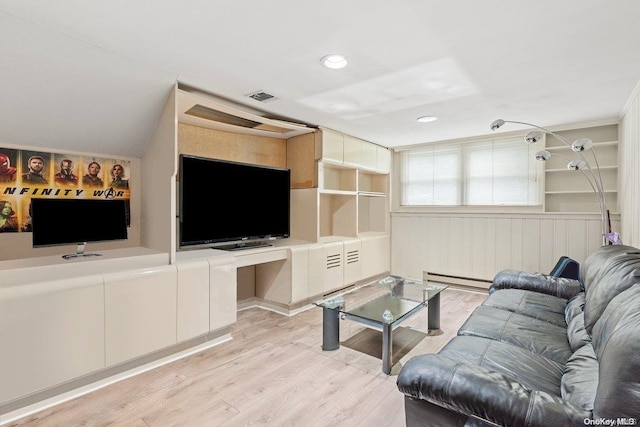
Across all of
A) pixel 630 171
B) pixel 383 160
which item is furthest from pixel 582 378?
pixel 383 160

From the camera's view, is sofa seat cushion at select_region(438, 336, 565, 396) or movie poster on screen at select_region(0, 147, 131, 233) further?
movie poster on screen at select_region(0, 147, 131, 233)

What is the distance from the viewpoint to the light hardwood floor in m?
Result: 1.80

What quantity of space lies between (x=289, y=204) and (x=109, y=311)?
2.12 m

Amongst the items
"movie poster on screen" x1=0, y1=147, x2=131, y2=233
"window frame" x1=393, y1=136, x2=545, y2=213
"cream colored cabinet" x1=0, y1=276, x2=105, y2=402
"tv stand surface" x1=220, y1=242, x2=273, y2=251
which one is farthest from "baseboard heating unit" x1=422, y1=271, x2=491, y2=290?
"cream colored cabinet" x1=0, y1=276, x2=105, y2=402

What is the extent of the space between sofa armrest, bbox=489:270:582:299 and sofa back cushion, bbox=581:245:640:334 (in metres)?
0.61

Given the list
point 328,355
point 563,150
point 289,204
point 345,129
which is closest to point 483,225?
point 563,150

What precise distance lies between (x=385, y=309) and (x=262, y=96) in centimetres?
215

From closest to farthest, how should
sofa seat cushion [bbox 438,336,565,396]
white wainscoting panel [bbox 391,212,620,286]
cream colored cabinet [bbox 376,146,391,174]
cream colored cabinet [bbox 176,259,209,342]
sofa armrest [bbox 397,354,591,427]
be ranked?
sofa armrest [bbox 397,354,591,427]
sofa seat cushion [bbox 438,336,565,396]
cream colored cabinet [bbox 176,259,209,342]
white wainscoting panel [bbox 391,212,620,286]
cream colored cabinet [bbox 376,146,391,174]

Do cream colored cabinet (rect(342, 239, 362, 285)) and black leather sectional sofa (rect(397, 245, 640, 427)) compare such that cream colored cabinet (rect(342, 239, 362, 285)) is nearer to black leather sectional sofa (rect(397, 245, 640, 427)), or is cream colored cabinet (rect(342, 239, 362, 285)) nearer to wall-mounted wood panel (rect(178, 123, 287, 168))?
wall-mounted wood panel (rect(178, 123, 287, 168))

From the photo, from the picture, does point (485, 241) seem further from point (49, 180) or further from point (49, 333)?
point (49, 180)

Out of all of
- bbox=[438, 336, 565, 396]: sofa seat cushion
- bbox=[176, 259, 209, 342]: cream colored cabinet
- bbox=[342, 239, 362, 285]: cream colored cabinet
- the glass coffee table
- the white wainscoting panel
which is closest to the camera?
bbox=[438, 336, 565, 396]: sofa seat cushion

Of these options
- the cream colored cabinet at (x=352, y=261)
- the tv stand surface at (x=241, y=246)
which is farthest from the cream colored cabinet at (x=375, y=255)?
the tv stand surface at (x=241, y=246)

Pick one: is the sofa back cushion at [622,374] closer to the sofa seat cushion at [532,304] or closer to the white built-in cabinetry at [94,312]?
the sofa seat cushion at [532,304]

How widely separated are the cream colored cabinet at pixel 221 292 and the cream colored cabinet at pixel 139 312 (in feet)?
1.07
